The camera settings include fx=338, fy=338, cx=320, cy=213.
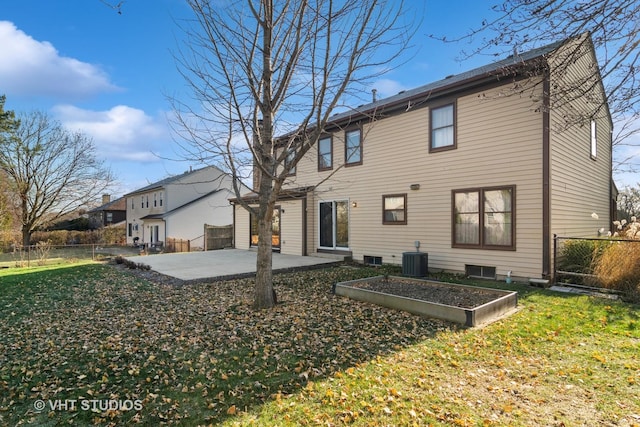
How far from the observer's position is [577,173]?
9633mm

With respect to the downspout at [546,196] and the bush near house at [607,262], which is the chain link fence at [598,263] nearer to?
the bush near house at [607,262]

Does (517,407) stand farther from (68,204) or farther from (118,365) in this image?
(68,204)

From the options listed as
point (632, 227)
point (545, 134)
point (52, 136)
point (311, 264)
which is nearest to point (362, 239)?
point (311, 264)

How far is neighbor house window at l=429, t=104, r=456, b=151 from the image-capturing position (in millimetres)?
9586

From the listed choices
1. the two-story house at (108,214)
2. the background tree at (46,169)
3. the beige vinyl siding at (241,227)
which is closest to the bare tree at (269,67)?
the beige vinyl siding at (241,227)

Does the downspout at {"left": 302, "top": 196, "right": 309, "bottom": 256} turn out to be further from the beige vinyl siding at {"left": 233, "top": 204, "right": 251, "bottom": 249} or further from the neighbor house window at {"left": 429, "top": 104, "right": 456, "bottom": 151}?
the neighbor house window at {"left": 429, "top": 104, "right": 456, "bottom": 151}

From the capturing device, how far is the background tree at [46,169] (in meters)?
23.0

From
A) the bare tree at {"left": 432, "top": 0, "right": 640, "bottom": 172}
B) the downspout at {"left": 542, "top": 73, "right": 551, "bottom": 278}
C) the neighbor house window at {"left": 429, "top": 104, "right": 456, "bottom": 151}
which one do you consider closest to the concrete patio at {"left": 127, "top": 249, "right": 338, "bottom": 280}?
the neighbor house window at {"left": 429, "top": 104, "right": 456, "bottom": 151}

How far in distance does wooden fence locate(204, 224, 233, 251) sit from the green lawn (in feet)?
41.5

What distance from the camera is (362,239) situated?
11.9m

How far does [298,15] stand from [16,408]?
6358 millimetres

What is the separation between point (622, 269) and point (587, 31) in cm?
493

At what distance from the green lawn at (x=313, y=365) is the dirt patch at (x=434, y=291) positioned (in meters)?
0.75

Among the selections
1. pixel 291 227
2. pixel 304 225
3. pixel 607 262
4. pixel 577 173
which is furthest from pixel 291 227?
pixel 607 262
